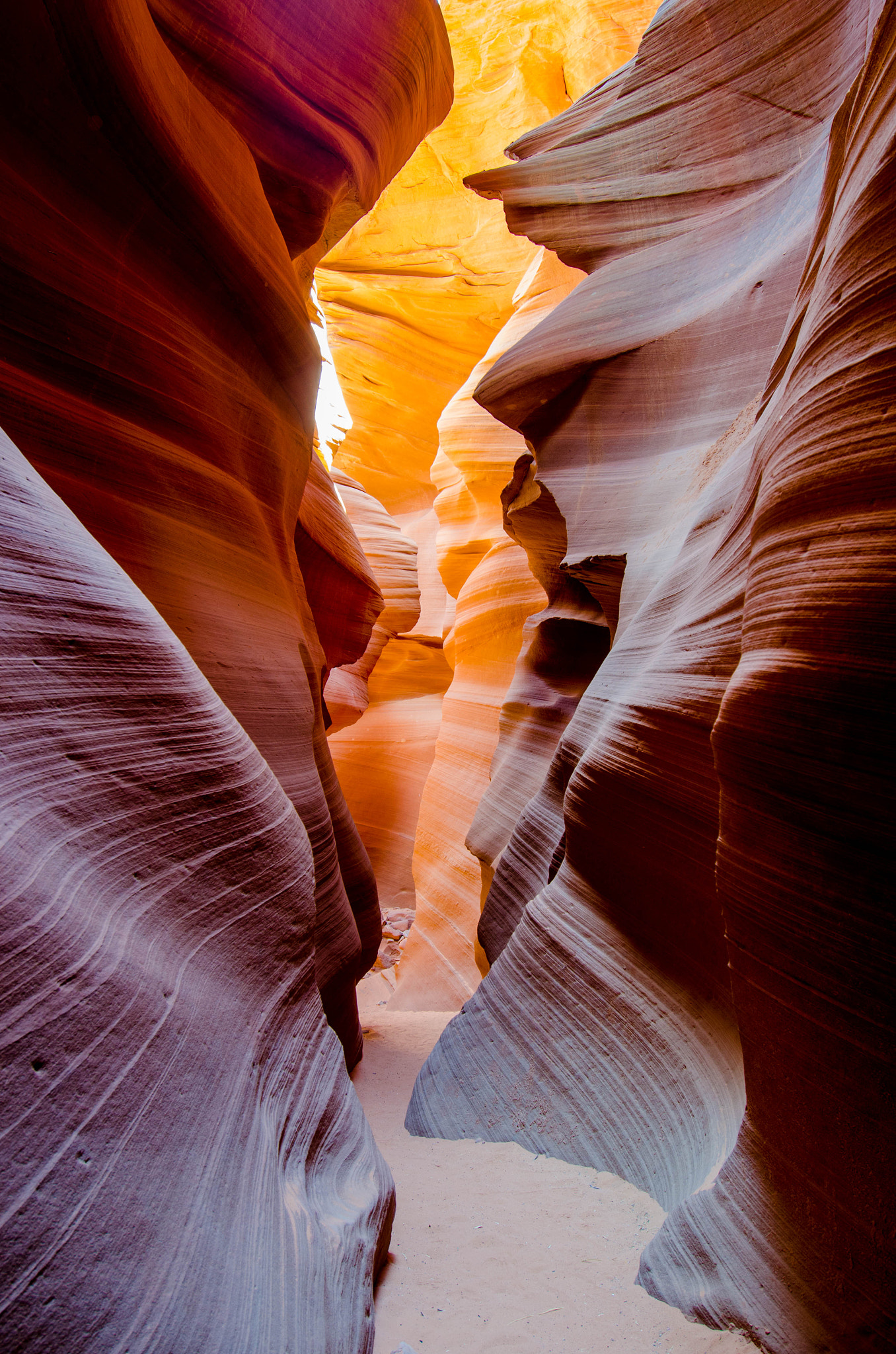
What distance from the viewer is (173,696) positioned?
5.67 ft

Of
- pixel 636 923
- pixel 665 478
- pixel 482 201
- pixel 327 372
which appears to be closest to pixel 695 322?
pixel 665 478

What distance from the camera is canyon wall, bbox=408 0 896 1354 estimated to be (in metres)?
1.37

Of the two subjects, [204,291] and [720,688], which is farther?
[204,291]

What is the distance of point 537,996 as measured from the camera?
9.90ft

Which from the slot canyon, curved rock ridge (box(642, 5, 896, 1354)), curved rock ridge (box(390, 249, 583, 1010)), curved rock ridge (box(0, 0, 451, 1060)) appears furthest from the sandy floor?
curved rock ridge (box(390, 249, 583, 1010))

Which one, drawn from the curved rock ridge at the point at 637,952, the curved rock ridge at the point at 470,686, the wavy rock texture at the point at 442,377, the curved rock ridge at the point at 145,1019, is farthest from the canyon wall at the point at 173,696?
the wavy rock texture at the point at 442,377

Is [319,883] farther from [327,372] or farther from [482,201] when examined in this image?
[327,372]

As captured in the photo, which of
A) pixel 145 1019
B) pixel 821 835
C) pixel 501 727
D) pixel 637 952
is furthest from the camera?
pixel 501 727

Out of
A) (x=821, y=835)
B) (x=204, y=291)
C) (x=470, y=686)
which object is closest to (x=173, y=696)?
(x=821, y=835)

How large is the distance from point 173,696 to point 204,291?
2.27 meters

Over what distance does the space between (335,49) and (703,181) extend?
6.98 ft

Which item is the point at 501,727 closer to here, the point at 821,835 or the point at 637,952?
the point at 637,952

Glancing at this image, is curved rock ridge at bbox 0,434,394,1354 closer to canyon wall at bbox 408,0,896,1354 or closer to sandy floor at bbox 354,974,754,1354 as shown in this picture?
sandy floor at bbox 354,974,754,1354

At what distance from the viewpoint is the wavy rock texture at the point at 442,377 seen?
8.02 m
